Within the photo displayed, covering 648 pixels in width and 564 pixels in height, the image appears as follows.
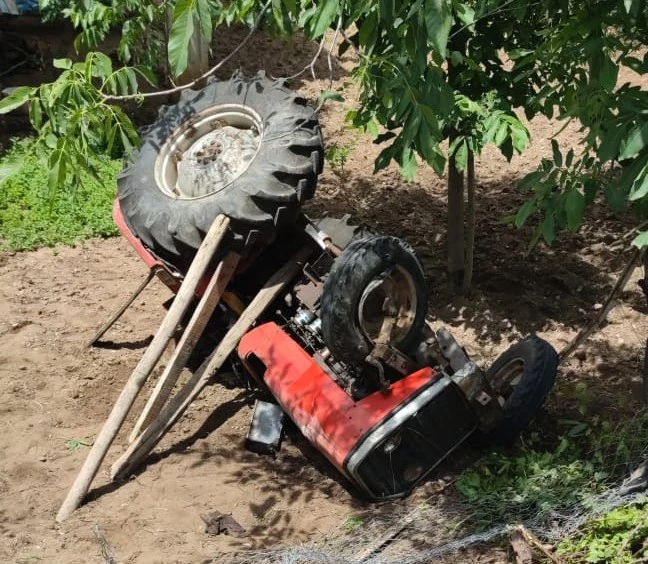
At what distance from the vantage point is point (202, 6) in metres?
2.53

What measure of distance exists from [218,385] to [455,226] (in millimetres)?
2139

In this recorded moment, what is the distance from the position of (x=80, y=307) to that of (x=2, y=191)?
2068 mm

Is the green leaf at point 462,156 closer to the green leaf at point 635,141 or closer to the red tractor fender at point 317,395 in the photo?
the red tractor fender at point 317,395

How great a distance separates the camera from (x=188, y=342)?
4785mm

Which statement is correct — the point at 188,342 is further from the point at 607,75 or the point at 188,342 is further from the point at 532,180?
the point at 607,75

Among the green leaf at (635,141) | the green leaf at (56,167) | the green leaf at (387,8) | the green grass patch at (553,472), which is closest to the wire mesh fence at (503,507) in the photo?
the green grass patch at (553,472)

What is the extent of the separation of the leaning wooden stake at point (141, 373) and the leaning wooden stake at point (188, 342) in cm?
10

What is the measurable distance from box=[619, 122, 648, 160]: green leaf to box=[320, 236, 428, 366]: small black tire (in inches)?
70.0

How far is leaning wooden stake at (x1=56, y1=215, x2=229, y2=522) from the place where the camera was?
416 centimetres

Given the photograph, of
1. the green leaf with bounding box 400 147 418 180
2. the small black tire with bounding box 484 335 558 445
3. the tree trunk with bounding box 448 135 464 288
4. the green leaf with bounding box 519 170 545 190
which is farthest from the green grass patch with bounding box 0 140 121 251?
the green leaf with bounding box 519 170 545 190

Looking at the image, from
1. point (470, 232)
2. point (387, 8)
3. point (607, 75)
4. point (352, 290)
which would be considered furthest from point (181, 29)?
point (470, 232)

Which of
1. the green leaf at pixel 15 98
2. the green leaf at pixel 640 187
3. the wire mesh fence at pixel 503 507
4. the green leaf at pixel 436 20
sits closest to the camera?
the green leaf at pixel 436 20

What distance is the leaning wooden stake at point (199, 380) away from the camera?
4.45 meters

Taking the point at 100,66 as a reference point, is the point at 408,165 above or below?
below
